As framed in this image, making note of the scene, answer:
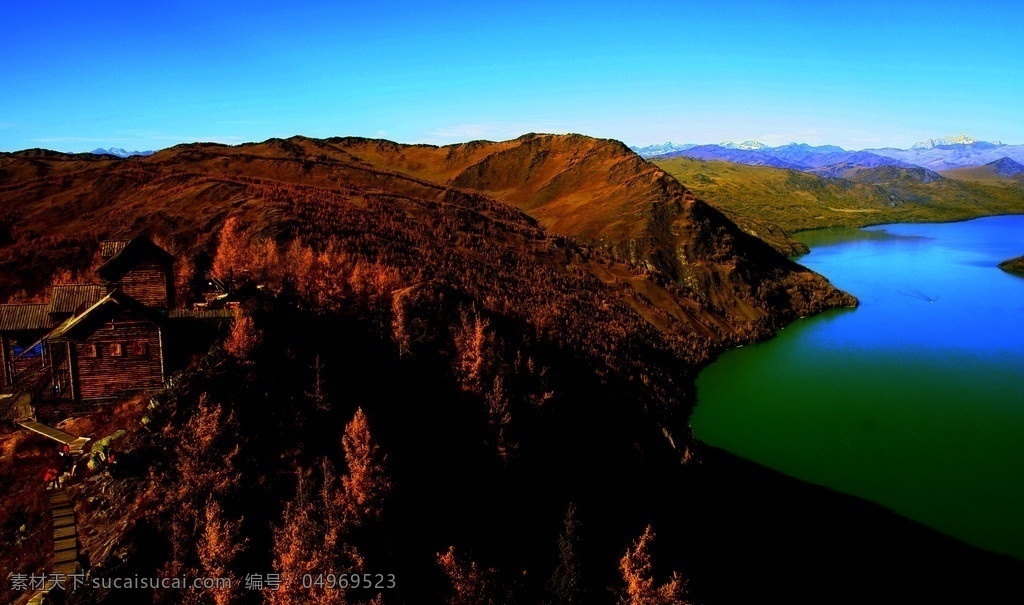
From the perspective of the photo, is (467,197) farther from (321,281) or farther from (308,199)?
(321,281)

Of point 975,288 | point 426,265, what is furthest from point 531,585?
point 975,288

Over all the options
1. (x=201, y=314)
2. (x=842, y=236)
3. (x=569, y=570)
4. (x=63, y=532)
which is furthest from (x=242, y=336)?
(x=842, y=236)

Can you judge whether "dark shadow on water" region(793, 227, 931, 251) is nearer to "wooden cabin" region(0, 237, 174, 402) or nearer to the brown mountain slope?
the brown mountain slope

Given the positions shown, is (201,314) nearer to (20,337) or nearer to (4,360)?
(20,337)

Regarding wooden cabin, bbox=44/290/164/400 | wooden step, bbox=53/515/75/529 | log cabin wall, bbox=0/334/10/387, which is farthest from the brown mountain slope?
wooden step, bbox=53/515/75/529

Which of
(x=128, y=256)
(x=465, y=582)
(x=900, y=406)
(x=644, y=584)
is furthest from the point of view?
(x=900, y=406)

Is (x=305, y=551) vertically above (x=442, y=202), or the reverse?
(x=442, y=202)

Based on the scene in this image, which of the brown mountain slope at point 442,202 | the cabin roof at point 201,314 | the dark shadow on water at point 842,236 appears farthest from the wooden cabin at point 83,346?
the dark shadow on water at point 842,236

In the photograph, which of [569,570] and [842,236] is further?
[842,236]
